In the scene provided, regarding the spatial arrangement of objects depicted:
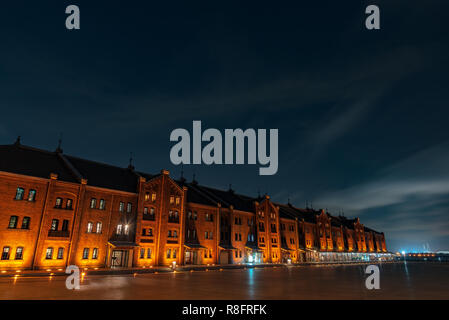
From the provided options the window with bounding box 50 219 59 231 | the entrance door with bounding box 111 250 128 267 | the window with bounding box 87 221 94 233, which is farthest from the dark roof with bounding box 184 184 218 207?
the window with bounding box 50 219 59 231

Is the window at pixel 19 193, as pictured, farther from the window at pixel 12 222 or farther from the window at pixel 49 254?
the window at pixel 49 254

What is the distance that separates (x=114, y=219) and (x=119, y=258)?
16.5ft

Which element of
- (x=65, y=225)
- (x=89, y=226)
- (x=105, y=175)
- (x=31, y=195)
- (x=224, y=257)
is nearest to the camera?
(x=31, y=195)

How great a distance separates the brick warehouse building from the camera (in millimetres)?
29750

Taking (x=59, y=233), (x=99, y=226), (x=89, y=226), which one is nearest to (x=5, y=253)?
(x=59, y=233)

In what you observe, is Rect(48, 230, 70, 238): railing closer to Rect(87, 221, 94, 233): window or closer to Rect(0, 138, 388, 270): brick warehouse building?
Rect(0, 138, 388, 270): brick warehouse building

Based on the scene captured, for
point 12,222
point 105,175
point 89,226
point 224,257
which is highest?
point 105,175

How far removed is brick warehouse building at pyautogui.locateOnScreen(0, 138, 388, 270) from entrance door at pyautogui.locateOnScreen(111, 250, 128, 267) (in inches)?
4.8

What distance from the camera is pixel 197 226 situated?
154ft

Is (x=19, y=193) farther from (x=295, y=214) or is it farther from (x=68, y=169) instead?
(x=295, y=214)

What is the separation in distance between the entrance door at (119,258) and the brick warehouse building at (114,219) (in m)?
0.12

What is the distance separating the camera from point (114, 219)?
1446 inches
